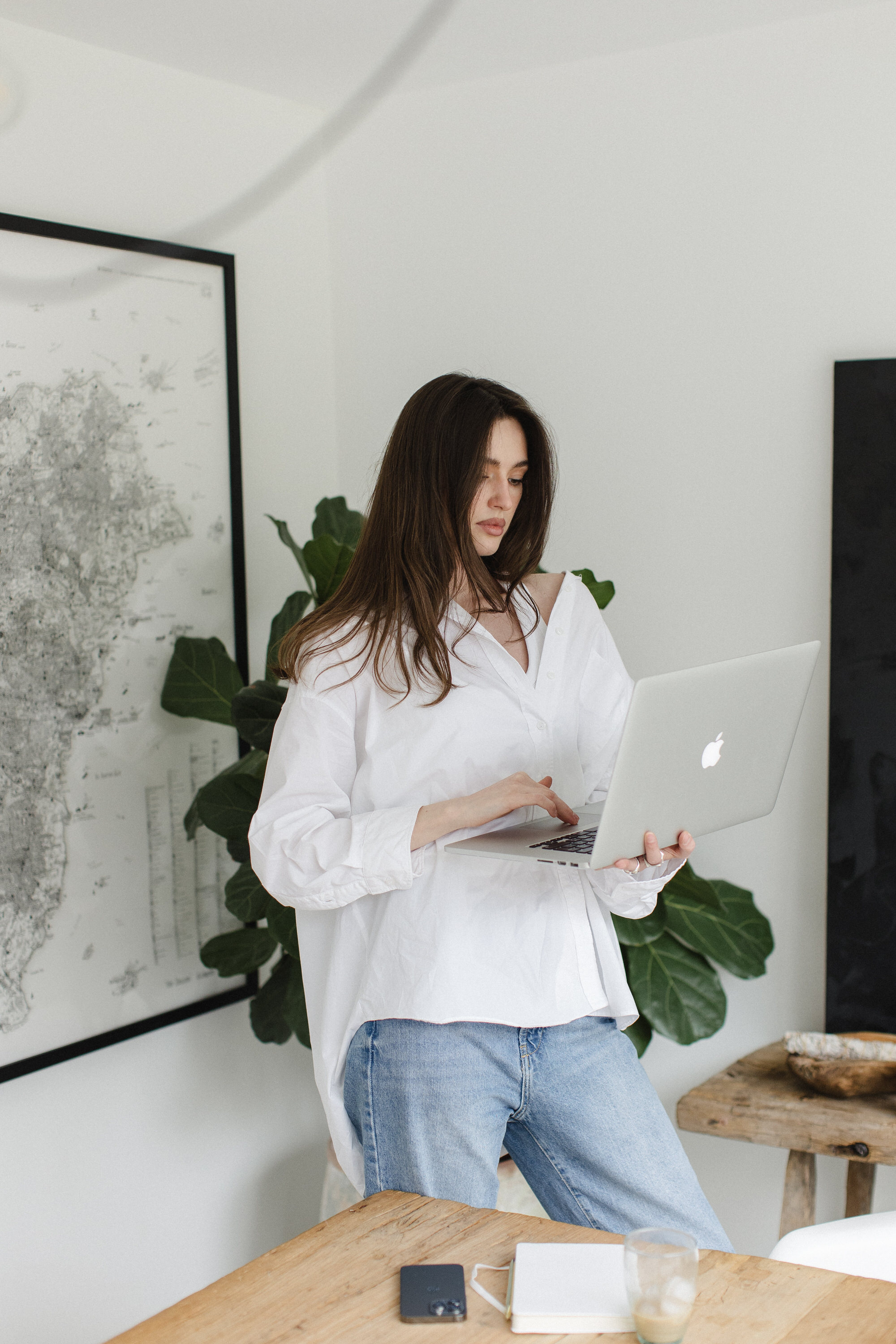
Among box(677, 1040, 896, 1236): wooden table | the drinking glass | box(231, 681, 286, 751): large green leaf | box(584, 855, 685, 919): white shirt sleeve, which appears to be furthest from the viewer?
box(231, 681, 286, 751): large green leaf

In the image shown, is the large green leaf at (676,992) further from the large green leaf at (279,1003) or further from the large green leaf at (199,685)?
the large green leaf at (199,685)

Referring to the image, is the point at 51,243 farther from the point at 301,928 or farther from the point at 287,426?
the point at 301,928

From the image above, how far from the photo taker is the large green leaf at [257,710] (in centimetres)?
226

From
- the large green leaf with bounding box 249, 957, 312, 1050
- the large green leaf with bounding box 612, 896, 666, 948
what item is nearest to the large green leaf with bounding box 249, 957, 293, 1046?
the large green leaf with bounding box 249, 957, 312, 1050

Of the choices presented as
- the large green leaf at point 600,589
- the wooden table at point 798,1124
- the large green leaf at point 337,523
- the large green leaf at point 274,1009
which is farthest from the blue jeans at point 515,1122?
the large green leaf at point 337,523

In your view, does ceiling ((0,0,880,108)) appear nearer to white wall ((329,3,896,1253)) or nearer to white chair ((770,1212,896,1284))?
white wall ((329,3,896,1253))

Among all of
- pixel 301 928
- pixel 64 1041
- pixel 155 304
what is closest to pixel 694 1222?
pixel 301 928

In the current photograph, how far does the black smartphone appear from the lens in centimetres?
114

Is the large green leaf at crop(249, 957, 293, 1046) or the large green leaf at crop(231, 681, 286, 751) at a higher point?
the large green leaf at crop(231, 681, 286, 751)

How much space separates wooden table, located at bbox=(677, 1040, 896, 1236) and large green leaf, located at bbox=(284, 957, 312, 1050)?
707 mm

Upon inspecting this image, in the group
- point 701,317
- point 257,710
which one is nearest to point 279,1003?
point 257,710

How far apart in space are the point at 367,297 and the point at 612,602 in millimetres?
954

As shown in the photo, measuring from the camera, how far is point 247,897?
2.36 meters

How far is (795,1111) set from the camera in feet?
7.26
